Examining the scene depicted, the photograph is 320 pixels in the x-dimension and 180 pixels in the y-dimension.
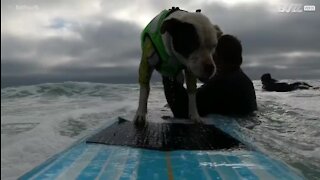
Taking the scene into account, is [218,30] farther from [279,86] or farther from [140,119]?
[279,86]

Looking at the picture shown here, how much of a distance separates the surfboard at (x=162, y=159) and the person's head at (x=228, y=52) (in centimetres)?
226

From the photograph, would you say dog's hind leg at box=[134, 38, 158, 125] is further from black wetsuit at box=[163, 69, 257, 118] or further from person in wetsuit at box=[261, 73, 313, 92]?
person in wetsuit at box=[261, 73, 313, 92]

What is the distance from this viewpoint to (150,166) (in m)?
2.40

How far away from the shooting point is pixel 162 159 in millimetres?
2592

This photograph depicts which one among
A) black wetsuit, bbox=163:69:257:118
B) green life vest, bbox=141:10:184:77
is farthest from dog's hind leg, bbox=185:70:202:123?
black wetsuit, bbox=163:69:257:118

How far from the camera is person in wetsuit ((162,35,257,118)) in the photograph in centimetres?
547

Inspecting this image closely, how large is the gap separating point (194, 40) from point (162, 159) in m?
1.31

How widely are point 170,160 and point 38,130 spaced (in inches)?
156

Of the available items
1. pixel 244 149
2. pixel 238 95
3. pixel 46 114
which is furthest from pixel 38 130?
pixel 244 149

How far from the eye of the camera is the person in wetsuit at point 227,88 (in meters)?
5.47

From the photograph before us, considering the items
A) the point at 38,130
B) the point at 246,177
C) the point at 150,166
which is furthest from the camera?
the point at 38,130

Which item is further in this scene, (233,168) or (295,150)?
(295,150)

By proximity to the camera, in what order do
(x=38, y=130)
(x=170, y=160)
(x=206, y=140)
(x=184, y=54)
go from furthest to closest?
1. (x=38, y=130)
2. (x=184, y=54)
3. (x=206, y=140)
4. (x=170, y=160)

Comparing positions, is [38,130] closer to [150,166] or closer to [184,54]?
[184,54]
